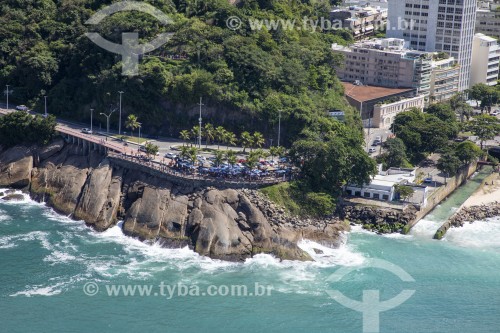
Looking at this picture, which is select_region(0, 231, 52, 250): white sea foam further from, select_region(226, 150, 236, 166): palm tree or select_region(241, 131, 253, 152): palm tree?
select_region(241, 131, 253, 152): palm tree

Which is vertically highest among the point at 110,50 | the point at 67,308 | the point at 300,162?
the point at 110,50

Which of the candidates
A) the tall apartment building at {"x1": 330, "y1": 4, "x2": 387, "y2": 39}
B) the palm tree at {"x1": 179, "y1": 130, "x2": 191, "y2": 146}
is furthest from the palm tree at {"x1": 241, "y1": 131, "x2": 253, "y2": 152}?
the tall apartment building at {"x1": 330, "y1": 4, "x2": 387, "y2": 39}

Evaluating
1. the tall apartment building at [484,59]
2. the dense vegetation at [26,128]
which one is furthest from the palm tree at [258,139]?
the tall apartment building at [484,59]

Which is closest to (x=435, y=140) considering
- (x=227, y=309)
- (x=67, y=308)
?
(x=227, y=309)

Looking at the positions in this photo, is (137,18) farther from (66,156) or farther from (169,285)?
(169,285)

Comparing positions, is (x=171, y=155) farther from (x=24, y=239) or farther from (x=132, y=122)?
(x=24, y=239)

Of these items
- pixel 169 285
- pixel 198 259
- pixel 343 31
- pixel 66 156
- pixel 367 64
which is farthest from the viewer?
pixel 343 31

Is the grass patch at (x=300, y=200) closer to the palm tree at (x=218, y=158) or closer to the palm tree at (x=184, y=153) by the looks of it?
the palm tree at (x=218, y=158)

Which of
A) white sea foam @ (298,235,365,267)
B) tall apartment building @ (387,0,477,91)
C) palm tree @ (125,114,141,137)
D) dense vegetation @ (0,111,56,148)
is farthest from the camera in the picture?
tall apartment building @ (387,0,477,91)
